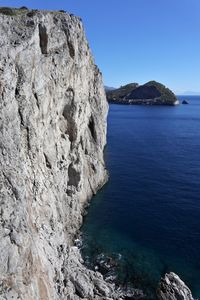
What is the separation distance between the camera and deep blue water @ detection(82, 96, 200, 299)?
45.3m

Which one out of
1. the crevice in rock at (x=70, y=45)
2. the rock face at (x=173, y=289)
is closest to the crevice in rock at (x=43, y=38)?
the crevice in rock at (x=70, y=45)

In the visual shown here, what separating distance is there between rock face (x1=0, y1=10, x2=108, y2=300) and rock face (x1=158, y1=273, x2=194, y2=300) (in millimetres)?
7814

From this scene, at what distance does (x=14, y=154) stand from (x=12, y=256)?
28.5 feet

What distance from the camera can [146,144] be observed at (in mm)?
116062

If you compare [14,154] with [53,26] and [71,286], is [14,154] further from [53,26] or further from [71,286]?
[53,26]

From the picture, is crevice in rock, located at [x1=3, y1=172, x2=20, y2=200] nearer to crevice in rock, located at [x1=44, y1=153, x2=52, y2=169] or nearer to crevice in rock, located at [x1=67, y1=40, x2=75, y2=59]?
crevice in rock, located at [x1=44, y1=153, x2=52, y2=169]

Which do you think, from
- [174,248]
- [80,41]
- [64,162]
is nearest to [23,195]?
[64,162]

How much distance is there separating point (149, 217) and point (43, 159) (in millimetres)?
23283

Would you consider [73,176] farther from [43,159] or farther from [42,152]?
[42,152]

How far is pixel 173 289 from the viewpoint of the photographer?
A: 39.8 meters

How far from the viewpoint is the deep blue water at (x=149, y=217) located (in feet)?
149

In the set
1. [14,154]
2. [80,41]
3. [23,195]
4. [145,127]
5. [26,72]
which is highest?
A: [80,41]

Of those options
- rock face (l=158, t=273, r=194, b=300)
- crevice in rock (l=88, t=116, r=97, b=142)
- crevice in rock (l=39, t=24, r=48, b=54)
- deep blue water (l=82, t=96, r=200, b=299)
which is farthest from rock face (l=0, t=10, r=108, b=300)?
rock face (l=158, t=273, r=194, b=300)

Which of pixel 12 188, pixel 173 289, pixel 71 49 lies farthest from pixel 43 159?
pixel 71 49
